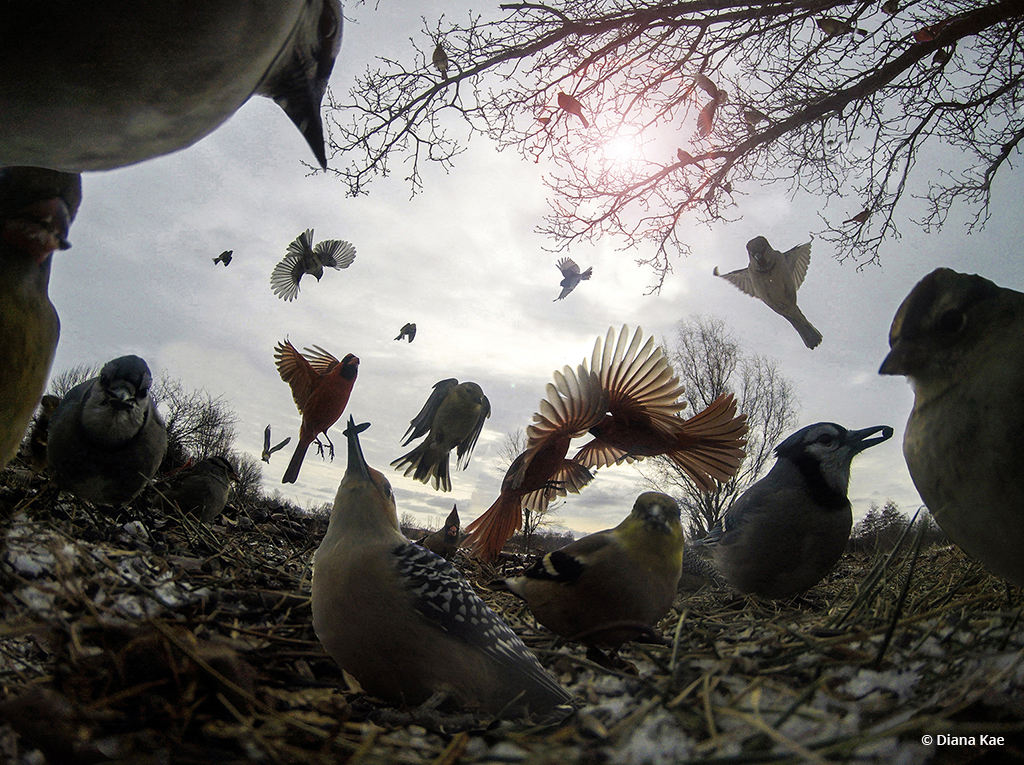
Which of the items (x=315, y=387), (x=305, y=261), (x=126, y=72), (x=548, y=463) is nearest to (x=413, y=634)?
(x=126, y=72)

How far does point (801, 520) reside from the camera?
2.02 metres

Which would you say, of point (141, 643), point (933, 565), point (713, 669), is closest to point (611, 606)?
point (713, 669)

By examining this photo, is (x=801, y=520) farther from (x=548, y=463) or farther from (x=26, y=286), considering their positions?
(x=26, y=286)

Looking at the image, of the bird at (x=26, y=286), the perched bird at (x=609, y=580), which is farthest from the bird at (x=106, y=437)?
the perched bird at (x=609, y=580)

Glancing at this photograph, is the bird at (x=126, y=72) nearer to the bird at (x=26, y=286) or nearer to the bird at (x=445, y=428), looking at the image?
the bird at (x=26, y=286)

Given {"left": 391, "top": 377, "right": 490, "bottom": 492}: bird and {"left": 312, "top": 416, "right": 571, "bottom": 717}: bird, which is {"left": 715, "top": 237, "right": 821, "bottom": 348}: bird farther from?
{"left": 312, "top": 416, "right": 571, "bottom": 717}: bird

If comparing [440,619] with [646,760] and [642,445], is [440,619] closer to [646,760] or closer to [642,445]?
[646,760]

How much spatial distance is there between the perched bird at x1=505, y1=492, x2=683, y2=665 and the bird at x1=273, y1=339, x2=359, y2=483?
130 inches

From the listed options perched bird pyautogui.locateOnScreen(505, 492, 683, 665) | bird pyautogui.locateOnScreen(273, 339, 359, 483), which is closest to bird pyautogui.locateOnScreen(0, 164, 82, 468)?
perched bird pyautogui.locateOnScreen(505, 492, 683, 665)

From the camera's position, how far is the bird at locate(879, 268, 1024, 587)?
89 centimetres

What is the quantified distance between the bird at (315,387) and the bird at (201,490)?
164 cm

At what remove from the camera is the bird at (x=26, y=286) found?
102 centimetres

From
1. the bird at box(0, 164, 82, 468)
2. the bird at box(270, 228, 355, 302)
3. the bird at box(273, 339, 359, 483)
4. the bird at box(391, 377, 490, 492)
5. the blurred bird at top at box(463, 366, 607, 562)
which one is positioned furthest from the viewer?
the bird at box(270, 228, 355, 302)

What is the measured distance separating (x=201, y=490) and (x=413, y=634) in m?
2.14
